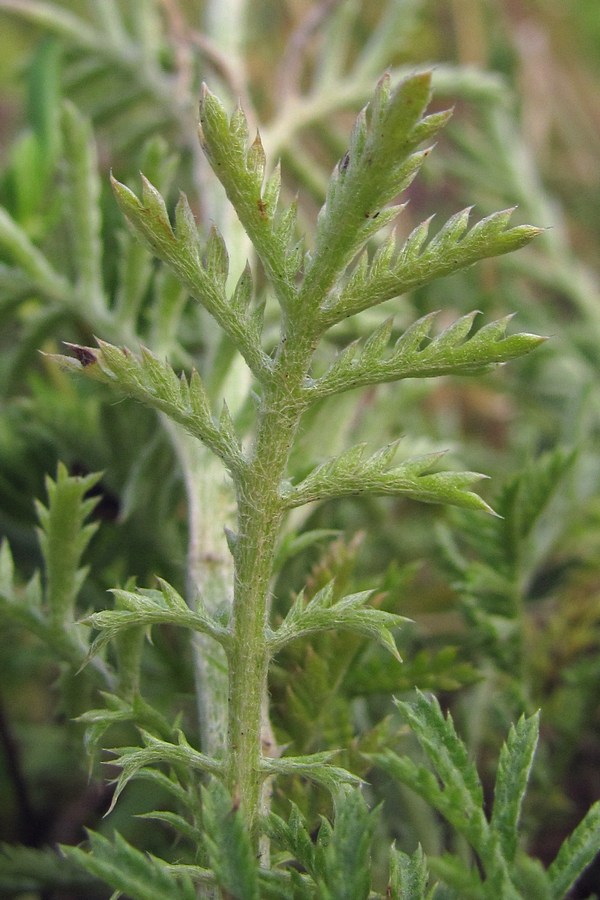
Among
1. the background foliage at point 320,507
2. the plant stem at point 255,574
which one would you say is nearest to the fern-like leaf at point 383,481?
the plant stem at point 255,574

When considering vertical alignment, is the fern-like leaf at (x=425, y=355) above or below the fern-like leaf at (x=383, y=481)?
above

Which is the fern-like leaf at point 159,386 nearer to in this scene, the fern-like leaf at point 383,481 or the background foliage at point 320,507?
the fern-like leaf at point 383,481

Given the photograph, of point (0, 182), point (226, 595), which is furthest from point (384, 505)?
point (0, 182)

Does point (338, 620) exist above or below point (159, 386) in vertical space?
below

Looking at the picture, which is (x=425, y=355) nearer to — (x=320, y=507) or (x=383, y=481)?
(x=383, y=481)

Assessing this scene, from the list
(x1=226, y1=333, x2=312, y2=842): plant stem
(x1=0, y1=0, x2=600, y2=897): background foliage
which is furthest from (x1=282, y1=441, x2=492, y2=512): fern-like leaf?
(x1=0, y1=0, x2=600, y2=897): background foliage

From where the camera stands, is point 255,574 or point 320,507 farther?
point 320,507

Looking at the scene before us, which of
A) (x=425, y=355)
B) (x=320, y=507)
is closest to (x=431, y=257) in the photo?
(x=425, y=355)

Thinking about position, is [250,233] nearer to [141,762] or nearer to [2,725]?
[141,762]
